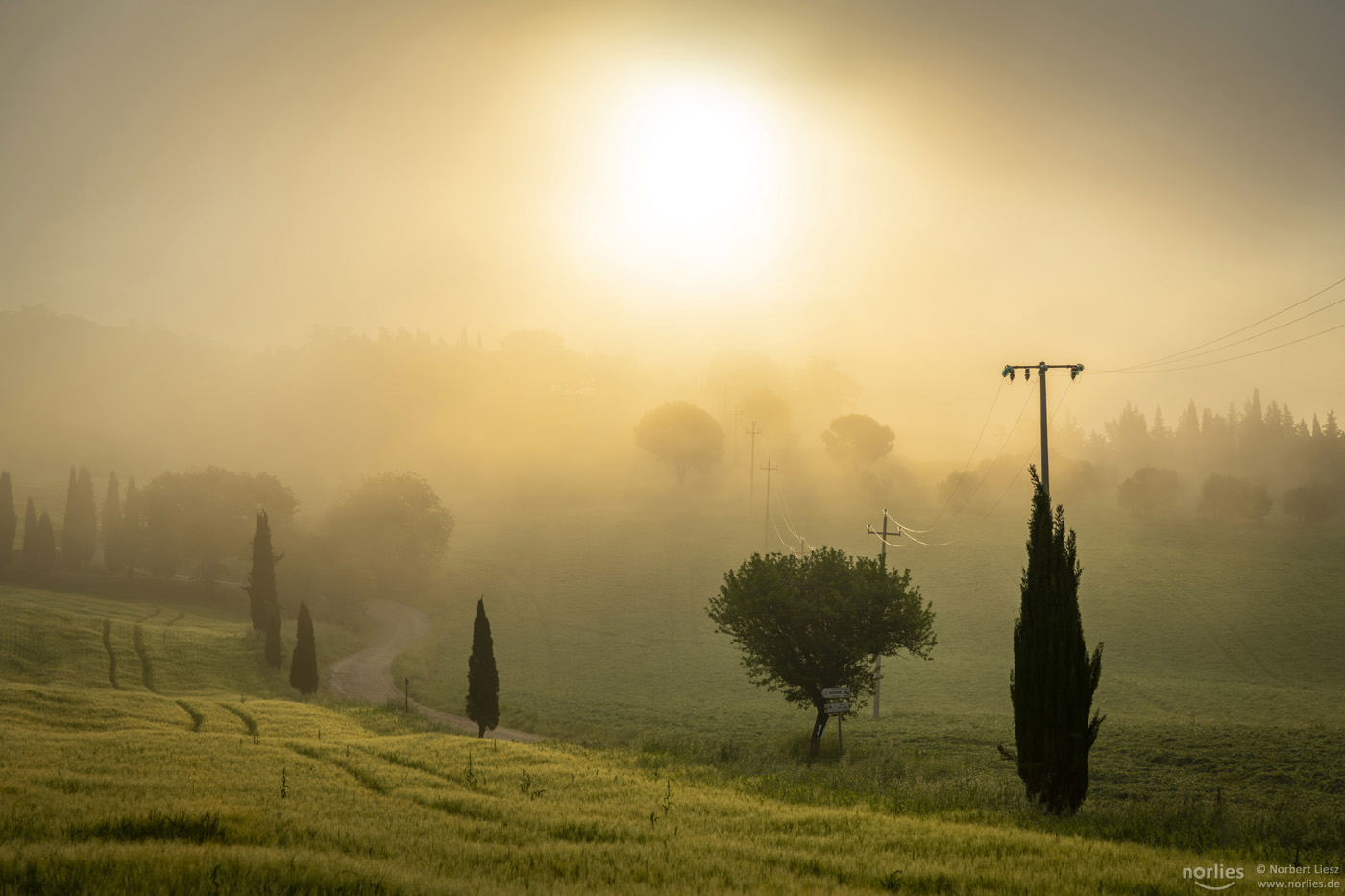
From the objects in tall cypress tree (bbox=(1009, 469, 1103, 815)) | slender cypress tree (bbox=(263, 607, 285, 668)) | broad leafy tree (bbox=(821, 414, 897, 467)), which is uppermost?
broad leafy tree (bbox=(821, 414, 897, 467))

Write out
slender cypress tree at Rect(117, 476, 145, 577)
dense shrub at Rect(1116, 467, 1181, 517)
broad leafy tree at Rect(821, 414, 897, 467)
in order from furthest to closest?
broad leafy tree at Rect(821, 414, 897, 467)
dense shrub at Rect(1116, 467, 1181, 517)
slender cypress tree at Rect(117, 476, 145, 577)

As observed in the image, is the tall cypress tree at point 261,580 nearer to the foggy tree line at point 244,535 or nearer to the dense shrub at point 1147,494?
the foggy tree line at point 244,535

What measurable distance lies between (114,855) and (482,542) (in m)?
121

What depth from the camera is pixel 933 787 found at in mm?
25547

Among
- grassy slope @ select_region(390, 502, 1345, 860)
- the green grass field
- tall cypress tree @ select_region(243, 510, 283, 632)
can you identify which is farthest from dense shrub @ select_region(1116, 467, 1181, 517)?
tall cypress tree @ select_region(243, 510, 283, 632)

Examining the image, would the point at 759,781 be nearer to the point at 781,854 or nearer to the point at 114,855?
the point at 781,854

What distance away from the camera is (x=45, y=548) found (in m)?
103

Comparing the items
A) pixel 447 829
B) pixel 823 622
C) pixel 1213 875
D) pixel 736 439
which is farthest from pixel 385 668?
pixel 736 439

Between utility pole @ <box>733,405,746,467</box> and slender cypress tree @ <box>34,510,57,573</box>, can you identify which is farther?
utility pole @ <box>733,405,746,467</box>

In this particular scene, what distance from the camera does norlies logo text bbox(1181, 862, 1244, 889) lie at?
13620 millimetres

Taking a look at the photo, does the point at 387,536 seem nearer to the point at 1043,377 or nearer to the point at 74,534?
the point at 74,534

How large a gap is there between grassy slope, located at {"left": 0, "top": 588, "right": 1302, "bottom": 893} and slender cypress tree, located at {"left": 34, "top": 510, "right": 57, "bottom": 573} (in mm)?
86844

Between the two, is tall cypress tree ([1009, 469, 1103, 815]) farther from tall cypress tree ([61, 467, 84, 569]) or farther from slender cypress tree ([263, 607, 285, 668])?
tall cypress tree ([61, 467, 84, 569])

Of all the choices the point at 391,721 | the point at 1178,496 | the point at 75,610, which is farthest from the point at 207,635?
the point at 1178,496
